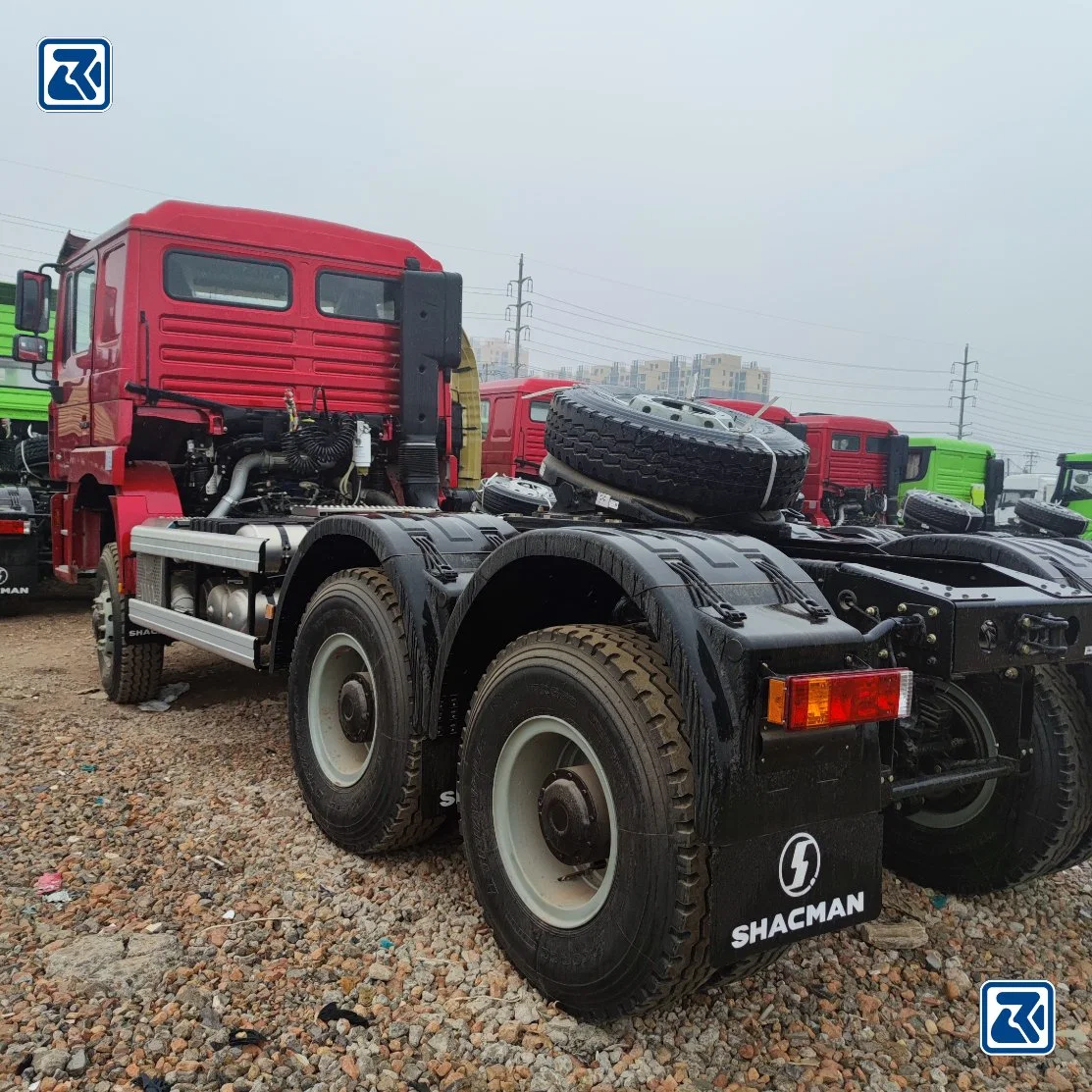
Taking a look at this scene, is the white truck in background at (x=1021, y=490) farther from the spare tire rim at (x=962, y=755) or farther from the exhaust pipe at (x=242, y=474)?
the spare tire rim at (x=962, y=755)

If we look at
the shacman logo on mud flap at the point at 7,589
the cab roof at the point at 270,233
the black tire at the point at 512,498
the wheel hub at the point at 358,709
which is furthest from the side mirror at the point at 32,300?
the wheel hub at the point at 358,709

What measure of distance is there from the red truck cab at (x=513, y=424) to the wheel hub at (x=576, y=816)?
10.8 m

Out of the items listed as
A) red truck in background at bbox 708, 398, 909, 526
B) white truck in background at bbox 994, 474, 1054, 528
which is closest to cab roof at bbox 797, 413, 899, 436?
red truck in background at bbox 708, 398, 909, 526

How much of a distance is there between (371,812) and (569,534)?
130 centimetres

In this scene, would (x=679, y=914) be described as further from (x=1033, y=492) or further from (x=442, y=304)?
(x=1033, y=492)

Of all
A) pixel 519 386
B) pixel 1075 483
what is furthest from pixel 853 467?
pixel 519 386

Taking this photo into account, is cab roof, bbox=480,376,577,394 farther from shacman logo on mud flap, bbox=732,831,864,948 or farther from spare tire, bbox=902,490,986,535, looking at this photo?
shacman logo on mud flap, bbox=732,831,864,948

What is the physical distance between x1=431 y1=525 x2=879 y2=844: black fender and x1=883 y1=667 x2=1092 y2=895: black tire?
93 cm

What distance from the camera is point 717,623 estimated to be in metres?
2.02

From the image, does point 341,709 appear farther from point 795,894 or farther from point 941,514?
point 941,514

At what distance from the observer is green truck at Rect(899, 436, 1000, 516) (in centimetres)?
2084

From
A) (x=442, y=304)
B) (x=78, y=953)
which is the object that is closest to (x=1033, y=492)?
(x=442, y=304)

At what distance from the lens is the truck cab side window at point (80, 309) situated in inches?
232

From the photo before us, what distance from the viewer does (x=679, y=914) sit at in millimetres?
1952
